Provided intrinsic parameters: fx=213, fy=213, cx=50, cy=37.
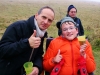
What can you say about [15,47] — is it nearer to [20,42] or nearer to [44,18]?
[20,42]

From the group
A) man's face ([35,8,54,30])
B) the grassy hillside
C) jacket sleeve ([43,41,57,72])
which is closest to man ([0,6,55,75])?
man's face ([35,8,54,30])

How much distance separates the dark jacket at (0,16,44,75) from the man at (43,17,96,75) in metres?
0.62

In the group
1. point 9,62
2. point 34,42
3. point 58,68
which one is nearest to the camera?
point 34,42

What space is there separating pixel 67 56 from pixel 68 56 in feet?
0.06

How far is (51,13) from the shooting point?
11.1 feet

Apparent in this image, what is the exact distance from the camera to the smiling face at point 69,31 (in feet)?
12.2

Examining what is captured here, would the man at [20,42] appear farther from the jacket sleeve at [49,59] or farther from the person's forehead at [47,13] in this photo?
the jacket sleeve at [49,59]

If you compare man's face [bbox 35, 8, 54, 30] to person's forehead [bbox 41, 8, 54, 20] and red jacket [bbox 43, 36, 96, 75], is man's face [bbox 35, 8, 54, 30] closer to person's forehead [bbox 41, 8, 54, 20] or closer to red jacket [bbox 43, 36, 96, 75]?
person's forehead [bbox 41, 8, 54, 20]

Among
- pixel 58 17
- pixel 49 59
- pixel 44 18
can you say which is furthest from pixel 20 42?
pixel 58 17

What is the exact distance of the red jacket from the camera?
12.2 feet

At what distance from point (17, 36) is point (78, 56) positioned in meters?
1.20

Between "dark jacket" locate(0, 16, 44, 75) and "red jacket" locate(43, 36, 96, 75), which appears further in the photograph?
"red jacket" locate(43, 36, 96, 75)

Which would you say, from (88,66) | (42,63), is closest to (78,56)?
(88,66)

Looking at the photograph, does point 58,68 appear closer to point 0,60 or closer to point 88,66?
point 88,66
